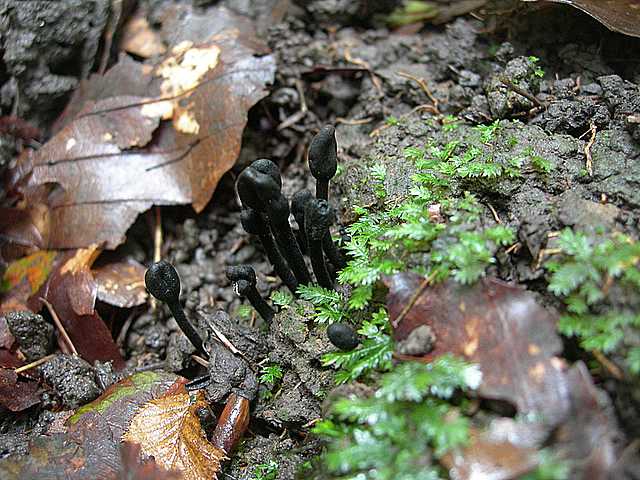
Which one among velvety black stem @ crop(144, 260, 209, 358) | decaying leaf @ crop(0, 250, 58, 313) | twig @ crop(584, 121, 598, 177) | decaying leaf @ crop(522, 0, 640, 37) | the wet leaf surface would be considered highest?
decaying leaf @ crop(522, 0, 640, 37)

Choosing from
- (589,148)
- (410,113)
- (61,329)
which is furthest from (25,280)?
(589,148)

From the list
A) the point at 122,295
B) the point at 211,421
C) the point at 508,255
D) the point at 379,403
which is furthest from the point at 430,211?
the point at 122,295

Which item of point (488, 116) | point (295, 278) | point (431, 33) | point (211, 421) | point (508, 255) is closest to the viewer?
point (508, 255)

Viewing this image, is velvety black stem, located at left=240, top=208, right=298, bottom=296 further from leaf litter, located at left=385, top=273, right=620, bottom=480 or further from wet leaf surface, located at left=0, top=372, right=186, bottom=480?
leaf litter, located at left=385, top=273, right=620, bottom=480

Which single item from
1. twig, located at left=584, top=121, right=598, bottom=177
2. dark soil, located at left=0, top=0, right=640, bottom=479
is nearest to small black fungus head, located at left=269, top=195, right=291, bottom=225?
dark soil, located at left=0, top=0, right=640, bottom=479

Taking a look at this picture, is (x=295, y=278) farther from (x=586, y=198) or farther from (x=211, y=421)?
(x=586, y=198)
